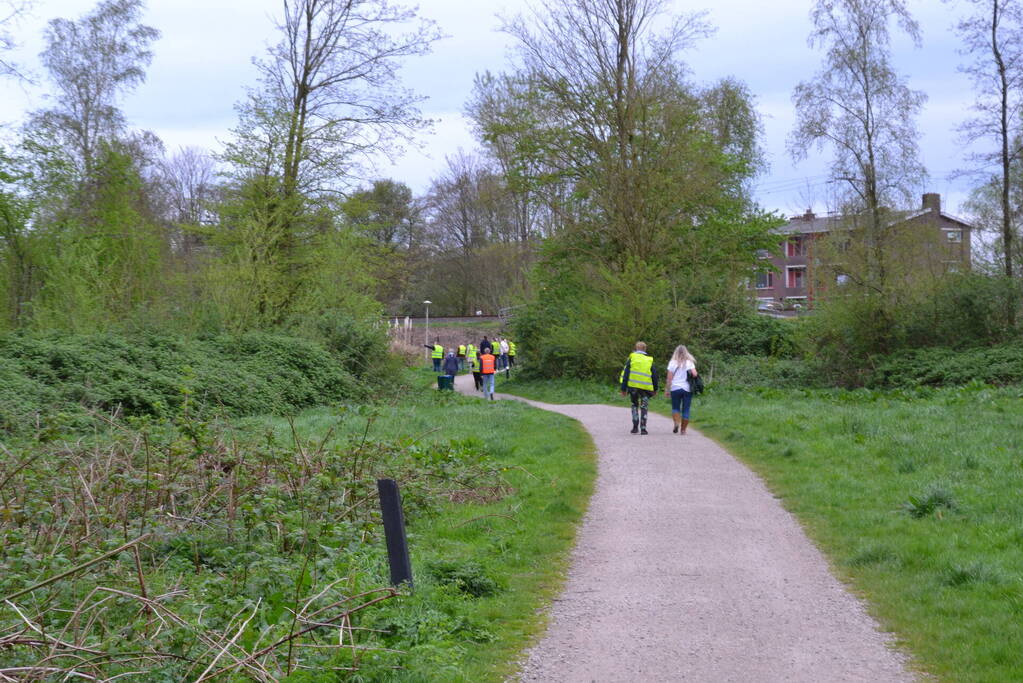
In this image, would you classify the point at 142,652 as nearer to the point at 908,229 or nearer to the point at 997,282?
the point at 997,282

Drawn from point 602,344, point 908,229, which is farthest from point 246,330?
point 908,229

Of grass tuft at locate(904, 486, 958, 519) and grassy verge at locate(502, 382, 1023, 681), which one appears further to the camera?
grass tuft at locate(904, 486, 958, 519)

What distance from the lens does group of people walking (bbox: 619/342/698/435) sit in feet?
56.1

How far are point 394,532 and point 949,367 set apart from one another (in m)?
23.8

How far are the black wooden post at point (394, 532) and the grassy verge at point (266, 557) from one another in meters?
0.14

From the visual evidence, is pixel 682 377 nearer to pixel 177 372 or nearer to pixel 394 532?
pixel 177 372

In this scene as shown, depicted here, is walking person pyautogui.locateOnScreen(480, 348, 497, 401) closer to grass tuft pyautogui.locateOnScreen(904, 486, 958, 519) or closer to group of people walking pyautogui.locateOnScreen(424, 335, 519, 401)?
group of people walking pyautogui.locateOnScreen(424, 335, 519, 401)

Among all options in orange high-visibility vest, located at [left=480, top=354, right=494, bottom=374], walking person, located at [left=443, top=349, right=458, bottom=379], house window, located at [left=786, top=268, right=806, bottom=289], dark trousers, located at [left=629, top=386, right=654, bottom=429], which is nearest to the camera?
dark trousers, located at [left=629, top=386, right=654, bottom=429]

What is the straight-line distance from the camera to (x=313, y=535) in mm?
7781

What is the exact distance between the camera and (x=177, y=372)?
20688 millimetres

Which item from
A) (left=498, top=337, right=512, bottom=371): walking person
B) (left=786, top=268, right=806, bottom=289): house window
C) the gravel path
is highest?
(left=786, top=268, right=806, bottom=289): house window

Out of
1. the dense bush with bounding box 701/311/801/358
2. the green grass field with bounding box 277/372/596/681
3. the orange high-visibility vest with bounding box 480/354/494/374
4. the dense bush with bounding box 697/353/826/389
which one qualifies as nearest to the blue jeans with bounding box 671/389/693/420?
the green grass field with bounding box 277/372/596/681

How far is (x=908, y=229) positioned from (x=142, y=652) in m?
35.2

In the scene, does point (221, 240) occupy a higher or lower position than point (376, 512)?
higher
